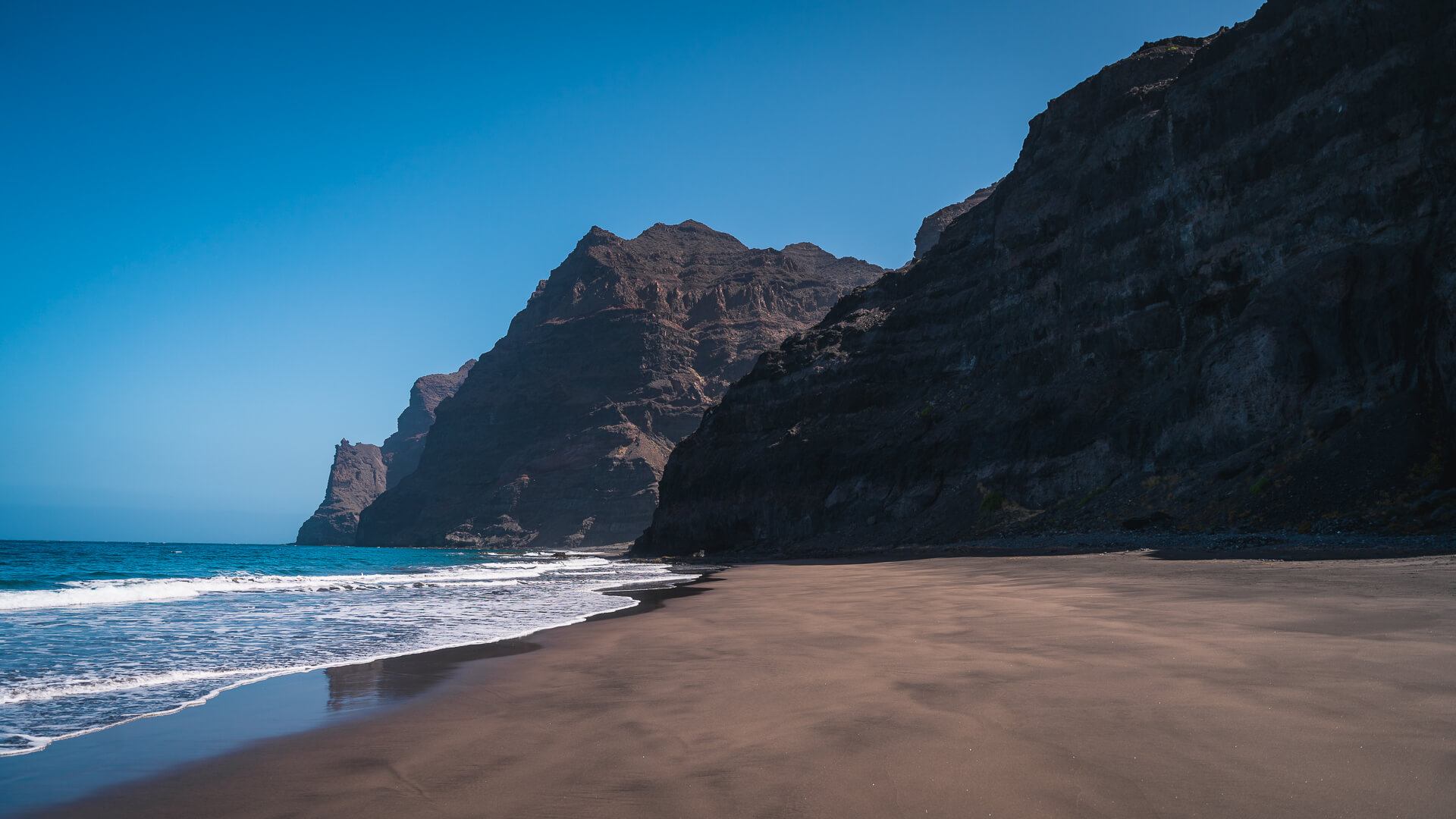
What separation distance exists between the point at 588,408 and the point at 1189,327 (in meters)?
145

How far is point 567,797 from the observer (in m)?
3.60

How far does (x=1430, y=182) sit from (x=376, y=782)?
108 feet

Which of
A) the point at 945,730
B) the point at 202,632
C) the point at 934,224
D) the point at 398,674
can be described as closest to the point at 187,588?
the point at 202,632

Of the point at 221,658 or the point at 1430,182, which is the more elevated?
the point at 1430,182

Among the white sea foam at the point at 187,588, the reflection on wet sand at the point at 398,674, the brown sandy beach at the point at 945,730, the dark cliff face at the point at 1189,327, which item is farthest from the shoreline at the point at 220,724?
the dark cliff face at the point at 1189,327

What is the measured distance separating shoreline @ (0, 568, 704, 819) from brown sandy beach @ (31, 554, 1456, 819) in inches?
11.5

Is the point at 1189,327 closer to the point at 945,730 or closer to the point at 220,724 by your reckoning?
the point at 945,730

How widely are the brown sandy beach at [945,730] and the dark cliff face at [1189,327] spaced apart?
44.8 feet

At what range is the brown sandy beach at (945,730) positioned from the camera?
3.13m

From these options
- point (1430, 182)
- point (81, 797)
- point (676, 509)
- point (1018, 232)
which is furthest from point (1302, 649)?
point (676, 509)

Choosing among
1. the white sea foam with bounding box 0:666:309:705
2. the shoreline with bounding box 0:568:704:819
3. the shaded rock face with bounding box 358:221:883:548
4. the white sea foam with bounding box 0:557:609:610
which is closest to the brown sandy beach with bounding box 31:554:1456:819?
the shoreline with bounding box 0:568:704:819

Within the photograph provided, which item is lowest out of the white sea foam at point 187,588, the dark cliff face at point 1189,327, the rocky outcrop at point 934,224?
the white sea foam at point 187,588

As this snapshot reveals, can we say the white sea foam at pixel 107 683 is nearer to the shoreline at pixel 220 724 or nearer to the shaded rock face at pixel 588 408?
the shoreline at pixel 220 724

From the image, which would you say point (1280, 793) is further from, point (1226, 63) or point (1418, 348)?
point (1226, 63)
